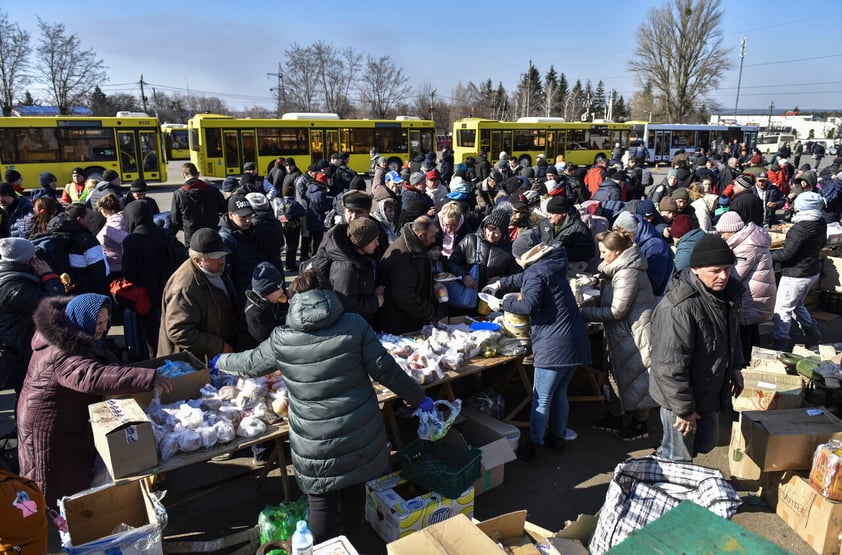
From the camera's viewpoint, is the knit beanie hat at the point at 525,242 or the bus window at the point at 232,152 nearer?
the knit beanie hat at the point at 525,242

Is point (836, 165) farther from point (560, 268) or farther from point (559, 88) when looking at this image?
point (559, 88)

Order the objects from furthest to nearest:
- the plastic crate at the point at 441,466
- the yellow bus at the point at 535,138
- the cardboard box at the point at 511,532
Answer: the yellow bus at the point at 535,138 → the plastic crate at the point at 441,466 → the cardboard box at the point at 511,532

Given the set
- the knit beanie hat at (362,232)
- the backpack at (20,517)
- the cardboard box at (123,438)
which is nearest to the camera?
the backpack at (20,517)

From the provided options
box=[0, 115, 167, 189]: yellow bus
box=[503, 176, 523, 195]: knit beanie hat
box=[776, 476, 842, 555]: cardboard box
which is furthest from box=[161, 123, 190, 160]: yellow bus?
box=[776, 476, 842, 555]: cardboard box

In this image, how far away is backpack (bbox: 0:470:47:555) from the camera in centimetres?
217

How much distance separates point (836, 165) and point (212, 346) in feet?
51.2

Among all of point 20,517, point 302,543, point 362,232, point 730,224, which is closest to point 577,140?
point 730,224

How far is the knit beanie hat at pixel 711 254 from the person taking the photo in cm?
341

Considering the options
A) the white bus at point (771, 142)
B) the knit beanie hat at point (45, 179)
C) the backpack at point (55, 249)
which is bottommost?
the backpack at point (55, 249)

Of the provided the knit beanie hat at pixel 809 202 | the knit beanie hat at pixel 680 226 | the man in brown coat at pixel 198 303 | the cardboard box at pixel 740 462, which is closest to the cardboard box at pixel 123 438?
the man in brown coat at pixel 198 303

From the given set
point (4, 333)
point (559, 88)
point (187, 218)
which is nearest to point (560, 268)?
point (4, 333)

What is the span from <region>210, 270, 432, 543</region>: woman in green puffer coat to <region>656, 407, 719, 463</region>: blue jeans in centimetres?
173

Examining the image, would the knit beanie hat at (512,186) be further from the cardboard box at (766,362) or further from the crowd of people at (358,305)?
the cardboard box at (766,362)

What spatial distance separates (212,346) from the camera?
423cm
